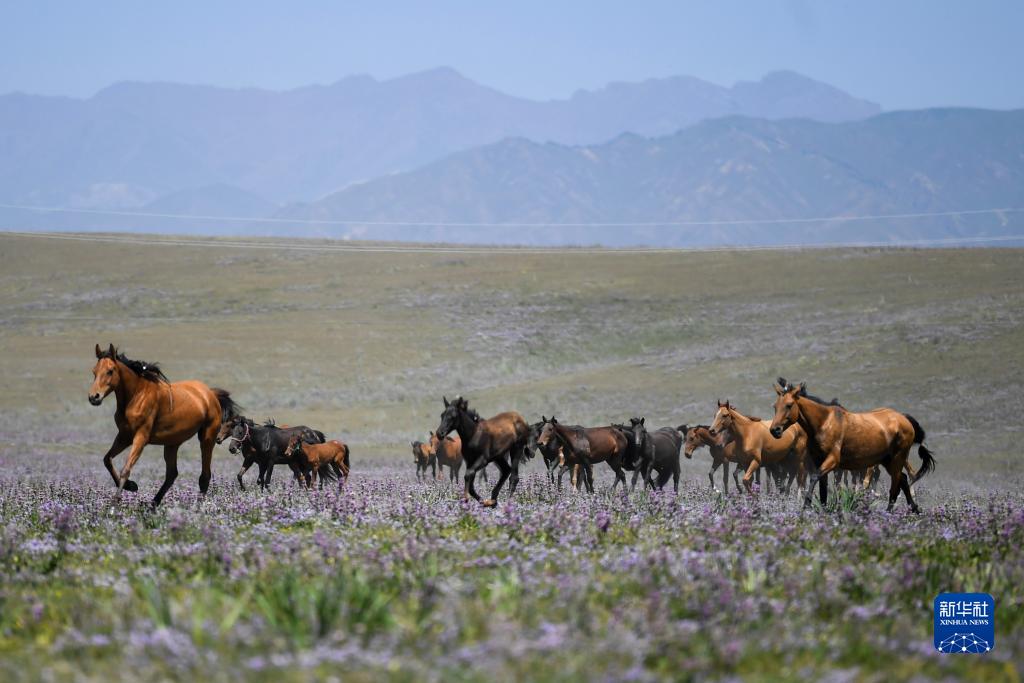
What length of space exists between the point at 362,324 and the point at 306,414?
20.6 m

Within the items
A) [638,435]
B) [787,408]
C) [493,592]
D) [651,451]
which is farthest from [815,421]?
[493,592]

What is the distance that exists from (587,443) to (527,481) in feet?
5.29

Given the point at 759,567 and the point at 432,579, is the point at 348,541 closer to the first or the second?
the point at 432,579

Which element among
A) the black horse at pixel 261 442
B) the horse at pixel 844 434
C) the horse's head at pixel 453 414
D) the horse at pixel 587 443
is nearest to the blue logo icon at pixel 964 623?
the horse at pixel 844 434

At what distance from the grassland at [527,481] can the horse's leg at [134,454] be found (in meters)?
0.42

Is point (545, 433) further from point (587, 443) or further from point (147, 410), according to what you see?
point (147, 410)

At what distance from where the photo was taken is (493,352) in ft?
197

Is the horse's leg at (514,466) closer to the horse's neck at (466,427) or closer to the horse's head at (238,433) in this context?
the horse's neck at (466,427)

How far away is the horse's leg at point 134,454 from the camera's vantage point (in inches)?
527

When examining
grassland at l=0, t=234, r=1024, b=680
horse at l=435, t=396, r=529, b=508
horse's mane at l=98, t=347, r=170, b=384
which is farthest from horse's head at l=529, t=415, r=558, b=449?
horse's mane at l=98, t=347, r=170, b=384

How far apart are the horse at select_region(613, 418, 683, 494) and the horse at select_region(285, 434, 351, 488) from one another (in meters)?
5.51

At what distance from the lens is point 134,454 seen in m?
13.6

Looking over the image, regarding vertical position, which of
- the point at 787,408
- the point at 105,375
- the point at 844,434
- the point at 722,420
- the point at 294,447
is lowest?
the point at 294,447

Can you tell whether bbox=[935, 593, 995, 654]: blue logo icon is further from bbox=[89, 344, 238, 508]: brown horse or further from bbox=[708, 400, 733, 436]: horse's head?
bbox=[708, 400, 733, 436]: horse's head
